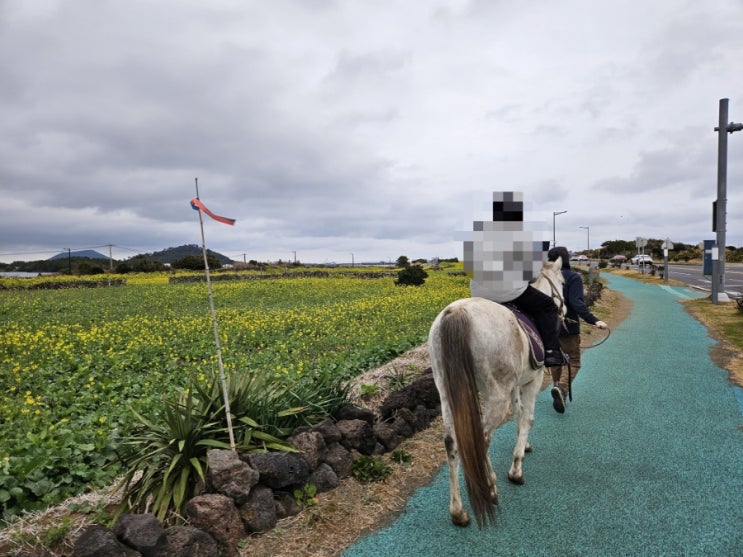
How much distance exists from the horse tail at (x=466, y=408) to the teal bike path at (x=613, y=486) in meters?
0.32

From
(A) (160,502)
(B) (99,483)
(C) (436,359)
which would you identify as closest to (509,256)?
(C) (436,359)

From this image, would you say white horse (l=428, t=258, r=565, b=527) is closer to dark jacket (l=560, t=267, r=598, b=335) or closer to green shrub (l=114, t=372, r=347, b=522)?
green shrub (l=114, t=372, r=347, b=522)

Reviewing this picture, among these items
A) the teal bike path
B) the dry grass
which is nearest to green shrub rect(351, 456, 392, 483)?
the teal bike path

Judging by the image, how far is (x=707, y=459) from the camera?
4.12m

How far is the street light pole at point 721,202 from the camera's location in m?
15.6

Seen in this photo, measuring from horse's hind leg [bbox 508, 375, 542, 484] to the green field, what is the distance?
1976mm

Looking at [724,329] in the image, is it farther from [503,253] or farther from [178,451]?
[178,451]

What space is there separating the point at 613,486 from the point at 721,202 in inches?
668

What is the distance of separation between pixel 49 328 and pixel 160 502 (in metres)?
11.0

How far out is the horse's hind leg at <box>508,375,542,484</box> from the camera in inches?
151

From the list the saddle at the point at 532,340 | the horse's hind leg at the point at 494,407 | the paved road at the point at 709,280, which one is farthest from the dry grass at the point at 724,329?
the horse's hind leg at the point at 494,407

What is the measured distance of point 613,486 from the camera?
146 inches

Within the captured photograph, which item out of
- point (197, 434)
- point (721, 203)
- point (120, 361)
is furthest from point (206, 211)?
point (721, 203)

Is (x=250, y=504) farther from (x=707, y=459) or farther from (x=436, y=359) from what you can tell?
(x=707, y=459)
